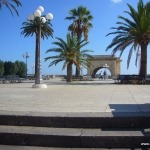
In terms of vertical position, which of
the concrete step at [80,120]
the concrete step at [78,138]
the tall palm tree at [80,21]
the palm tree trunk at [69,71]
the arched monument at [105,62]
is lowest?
the concrete step at [78,138]

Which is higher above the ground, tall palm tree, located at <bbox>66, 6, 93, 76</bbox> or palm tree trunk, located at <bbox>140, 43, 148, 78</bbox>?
tall palm tree, located at <bbox>66, 6, 93, 76</bbox>

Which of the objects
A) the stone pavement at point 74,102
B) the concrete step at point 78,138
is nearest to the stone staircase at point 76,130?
the concrete step at point 78,138

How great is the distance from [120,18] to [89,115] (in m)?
28.5

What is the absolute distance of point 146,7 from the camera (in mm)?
33688

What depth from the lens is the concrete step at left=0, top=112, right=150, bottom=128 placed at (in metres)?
7.19

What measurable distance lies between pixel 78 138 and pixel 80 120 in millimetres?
775

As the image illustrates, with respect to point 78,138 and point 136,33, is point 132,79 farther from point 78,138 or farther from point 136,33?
point 78,138

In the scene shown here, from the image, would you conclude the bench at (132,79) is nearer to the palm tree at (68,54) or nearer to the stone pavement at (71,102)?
the palm tree at (68,54)

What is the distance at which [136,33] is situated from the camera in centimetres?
3350

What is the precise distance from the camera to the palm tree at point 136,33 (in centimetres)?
3347

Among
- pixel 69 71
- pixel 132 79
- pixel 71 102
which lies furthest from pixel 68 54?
pixel 71 102

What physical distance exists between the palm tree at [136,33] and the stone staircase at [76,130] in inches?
1060

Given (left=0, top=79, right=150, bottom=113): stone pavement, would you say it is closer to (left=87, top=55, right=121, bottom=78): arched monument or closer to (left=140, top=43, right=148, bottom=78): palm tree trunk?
(left=140, top=43, right=148, bottom=78): palm tree trunk

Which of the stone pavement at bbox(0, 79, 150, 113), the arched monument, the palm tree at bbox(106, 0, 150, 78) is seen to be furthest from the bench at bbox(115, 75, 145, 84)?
the arched monument
